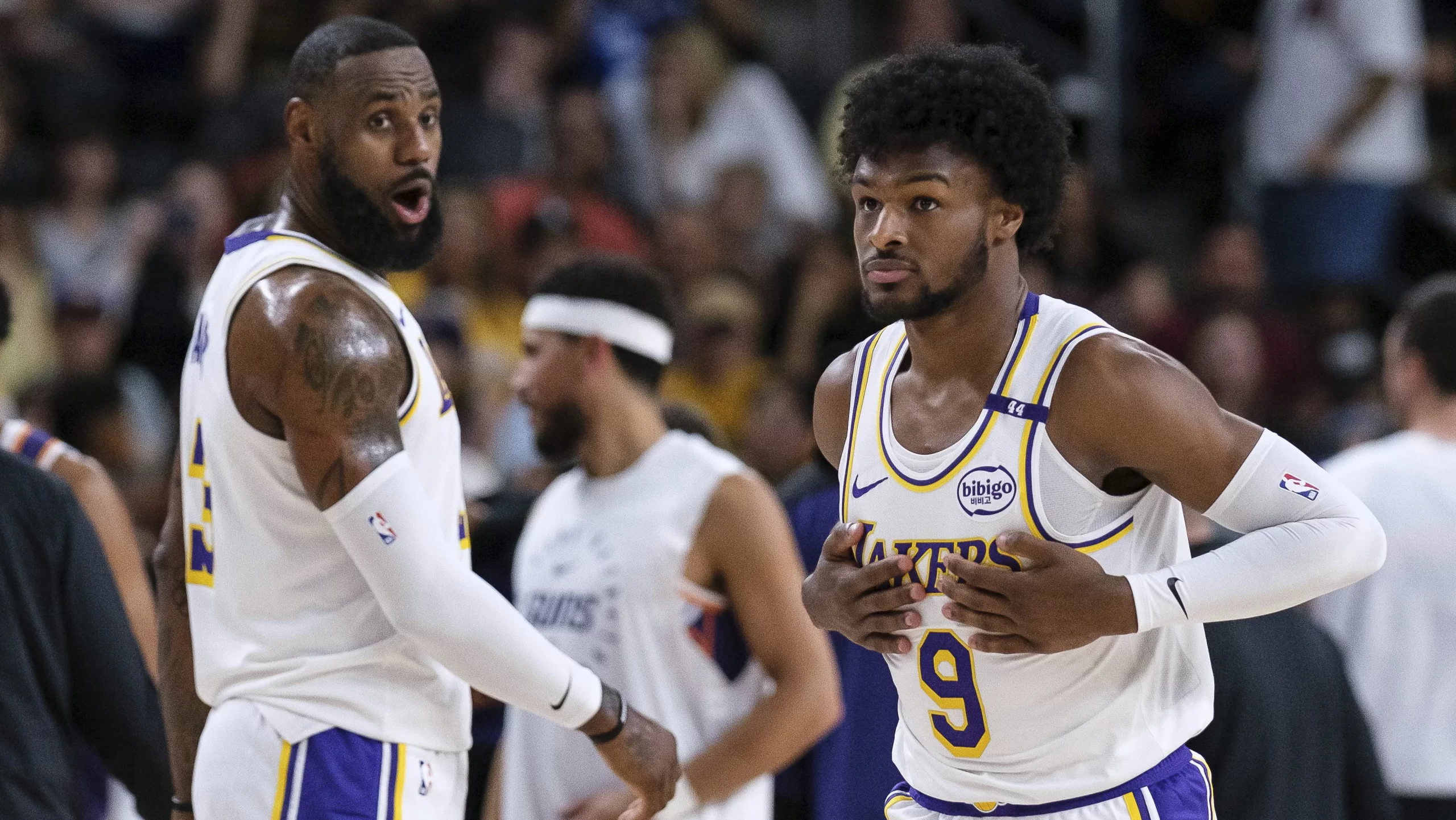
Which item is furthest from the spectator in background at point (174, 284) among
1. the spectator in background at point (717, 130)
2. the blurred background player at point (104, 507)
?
the blurred background player at point (104, 507)

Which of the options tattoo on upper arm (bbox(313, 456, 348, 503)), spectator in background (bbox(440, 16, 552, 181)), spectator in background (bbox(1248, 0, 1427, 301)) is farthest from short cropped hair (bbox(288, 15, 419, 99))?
spectator in background (bbox(1248, 0, 1427, 301))

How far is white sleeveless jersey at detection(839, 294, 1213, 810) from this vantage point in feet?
10.9

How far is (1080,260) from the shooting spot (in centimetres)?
1019

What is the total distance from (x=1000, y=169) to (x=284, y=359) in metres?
1.53

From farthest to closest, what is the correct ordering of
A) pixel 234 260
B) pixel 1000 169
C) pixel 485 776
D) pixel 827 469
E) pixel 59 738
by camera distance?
pixel 485 776 → pixel 827 469 → pixel 59 738 → pixel 234 260 → pixel 1000 169

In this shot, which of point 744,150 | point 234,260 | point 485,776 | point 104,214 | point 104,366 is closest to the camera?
point 234,260

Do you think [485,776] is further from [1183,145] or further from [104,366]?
[1183,145]

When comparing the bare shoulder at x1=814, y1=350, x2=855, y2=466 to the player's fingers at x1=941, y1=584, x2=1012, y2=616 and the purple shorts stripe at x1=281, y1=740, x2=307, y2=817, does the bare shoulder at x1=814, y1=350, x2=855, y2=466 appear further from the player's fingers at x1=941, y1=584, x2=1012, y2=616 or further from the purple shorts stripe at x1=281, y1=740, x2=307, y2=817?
the purple shorts stripe at x1=281, y1=740, x2=307, y2=817

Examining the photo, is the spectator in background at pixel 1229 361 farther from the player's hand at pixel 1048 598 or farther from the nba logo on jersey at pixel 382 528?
the nba logo on jersey at pixel 382 528

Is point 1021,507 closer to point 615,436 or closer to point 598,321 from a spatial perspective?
point 615,436

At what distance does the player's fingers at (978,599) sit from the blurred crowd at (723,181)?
199 inches

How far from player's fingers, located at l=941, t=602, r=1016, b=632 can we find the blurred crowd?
5025 millimetres

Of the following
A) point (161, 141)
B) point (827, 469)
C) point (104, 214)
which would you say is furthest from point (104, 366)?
point (827, 469)

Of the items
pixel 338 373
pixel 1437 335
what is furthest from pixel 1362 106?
pixel 338 373
